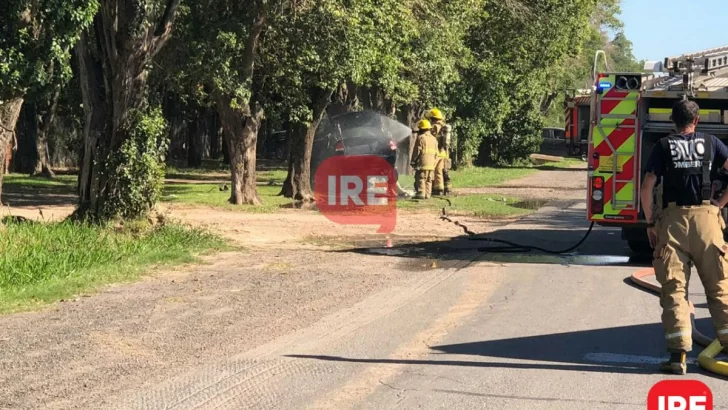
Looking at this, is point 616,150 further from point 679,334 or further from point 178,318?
point 178,318

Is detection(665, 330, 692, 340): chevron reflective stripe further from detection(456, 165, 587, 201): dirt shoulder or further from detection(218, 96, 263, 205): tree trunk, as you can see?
detection(456, 165, 587, 201): dirt shoulder

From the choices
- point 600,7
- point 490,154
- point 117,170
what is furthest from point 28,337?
point 600,7

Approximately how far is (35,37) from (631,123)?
7.63m

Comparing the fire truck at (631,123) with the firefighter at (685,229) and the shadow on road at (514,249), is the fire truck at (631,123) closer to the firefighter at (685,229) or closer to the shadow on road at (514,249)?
the shadow on road at (514,249)

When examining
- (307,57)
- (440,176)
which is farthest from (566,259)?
(440,176)

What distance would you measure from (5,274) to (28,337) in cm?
272

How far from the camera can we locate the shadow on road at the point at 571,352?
6.82 meters

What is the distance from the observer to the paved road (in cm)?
596

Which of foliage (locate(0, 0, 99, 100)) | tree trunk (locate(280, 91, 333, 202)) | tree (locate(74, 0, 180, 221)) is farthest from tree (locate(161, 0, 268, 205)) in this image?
foliage (locate(0, 0, 99, 100))

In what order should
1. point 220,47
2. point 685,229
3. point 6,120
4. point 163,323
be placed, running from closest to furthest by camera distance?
point 685,229 < point 163,323 < point 6,120 < point 220,47

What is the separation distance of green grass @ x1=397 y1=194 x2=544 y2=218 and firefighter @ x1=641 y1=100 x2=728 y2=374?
1240 centimetres

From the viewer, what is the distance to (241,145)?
19781 millimetres

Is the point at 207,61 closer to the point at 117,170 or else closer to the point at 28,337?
the point at 117,170

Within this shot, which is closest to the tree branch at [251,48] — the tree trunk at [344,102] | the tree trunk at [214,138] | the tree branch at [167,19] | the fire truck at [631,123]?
the tree branch at [167,19]
